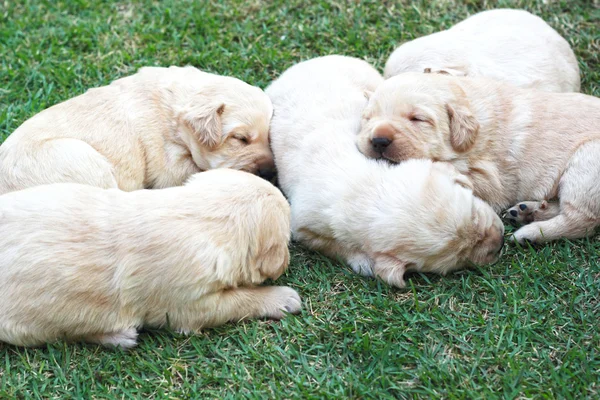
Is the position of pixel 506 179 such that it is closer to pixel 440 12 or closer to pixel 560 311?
pixel 560 311

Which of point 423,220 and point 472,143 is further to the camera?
point 472,143

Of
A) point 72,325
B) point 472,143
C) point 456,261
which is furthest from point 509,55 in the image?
point 72,325

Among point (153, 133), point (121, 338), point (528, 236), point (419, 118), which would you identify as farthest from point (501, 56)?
point (121, 338)

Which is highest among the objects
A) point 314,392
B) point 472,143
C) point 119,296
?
point 472,143

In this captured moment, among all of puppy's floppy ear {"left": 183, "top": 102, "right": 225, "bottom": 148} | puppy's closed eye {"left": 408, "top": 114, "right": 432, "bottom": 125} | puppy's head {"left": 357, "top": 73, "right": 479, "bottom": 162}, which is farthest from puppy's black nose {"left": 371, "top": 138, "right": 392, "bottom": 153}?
puppy's floppy ear {"left": 183, "top": 102, "right": 225, "bottom": 148}

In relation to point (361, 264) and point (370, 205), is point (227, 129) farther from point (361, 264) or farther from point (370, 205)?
point (361, 264)

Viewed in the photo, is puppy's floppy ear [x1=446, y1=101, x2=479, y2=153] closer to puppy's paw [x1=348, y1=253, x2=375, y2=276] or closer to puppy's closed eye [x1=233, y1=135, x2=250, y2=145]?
puppy's paw [x1=348, y1=253, x2=375, y2=276]

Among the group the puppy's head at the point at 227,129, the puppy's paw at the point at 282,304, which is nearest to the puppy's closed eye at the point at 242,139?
the puppy's head at the point at 227,129
